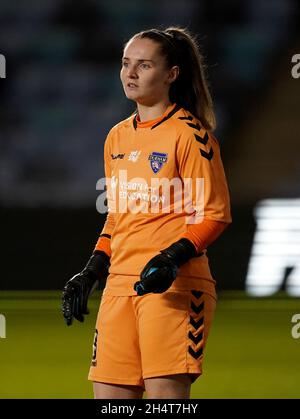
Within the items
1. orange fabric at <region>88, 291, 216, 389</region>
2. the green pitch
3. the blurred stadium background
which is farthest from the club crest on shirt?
the blurred stadium background

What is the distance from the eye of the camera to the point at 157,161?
329cm

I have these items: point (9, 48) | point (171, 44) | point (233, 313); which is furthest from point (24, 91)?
point (171, 44)

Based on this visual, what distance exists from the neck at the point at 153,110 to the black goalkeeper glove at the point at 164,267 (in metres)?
0.44

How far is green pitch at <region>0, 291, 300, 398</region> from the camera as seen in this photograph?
544 centimetres

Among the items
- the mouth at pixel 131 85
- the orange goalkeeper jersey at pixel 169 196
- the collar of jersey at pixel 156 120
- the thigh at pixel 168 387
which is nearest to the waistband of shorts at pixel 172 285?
the orange goalkeeper jersey at pixel 169 196

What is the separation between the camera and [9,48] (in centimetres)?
1146

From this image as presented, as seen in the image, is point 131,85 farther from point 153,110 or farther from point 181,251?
point 181,251

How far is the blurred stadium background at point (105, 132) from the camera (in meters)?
10.3

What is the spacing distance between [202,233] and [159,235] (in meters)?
0.14

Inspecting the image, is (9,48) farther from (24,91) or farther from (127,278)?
(127,278)

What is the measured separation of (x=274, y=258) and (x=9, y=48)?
11.9ft

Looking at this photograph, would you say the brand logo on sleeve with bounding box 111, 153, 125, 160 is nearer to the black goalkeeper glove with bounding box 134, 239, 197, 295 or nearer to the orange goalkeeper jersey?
the orange goalkeeper jersey

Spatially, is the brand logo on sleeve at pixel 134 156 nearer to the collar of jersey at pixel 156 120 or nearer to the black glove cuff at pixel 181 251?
the collar of jersey at pixel 156 120

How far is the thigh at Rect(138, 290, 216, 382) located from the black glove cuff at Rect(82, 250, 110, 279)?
34 centimetres
